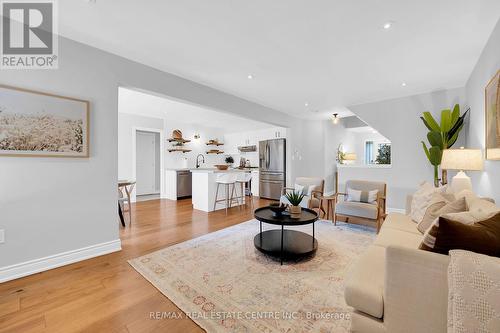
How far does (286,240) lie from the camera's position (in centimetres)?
289

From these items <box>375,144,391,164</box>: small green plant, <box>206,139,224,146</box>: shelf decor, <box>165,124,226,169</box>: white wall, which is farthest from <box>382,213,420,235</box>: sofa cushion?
<box>206,139,224,146</box>: shelf decor

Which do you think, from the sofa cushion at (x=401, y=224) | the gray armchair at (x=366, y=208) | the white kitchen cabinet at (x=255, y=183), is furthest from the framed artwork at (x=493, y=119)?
the white kitchen cabinet at (x=255, y=183)

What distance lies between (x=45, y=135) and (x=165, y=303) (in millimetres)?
2097

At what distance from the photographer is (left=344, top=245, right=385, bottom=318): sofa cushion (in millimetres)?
1250

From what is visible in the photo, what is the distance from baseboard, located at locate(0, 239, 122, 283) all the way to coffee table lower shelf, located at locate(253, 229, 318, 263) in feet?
6.04

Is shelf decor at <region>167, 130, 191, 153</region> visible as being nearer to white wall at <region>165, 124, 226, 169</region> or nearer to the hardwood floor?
white wall at <region>165, 124, 226, 169</region>

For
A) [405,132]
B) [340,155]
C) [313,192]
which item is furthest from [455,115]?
[340,155]

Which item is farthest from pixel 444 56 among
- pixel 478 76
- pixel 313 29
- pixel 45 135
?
pixel 45 135

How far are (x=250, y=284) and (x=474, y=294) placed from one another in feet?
5.19

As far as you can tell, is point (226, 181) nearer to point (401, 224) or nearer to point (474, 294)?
point (401, 224)

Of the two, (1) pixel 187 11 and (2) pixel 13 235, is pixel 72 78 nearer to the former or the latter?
(1) pixel 187 11

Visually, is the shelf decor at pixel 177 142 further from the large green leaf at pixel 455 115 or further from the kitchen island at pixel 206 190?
the large green leaf at pixel 455 115

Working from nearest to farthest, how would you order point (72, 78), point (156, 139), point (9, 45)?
point (9, 45) → point (72, 78) → point (156, 139)

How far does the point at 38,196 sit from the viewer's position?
2.28 metres
